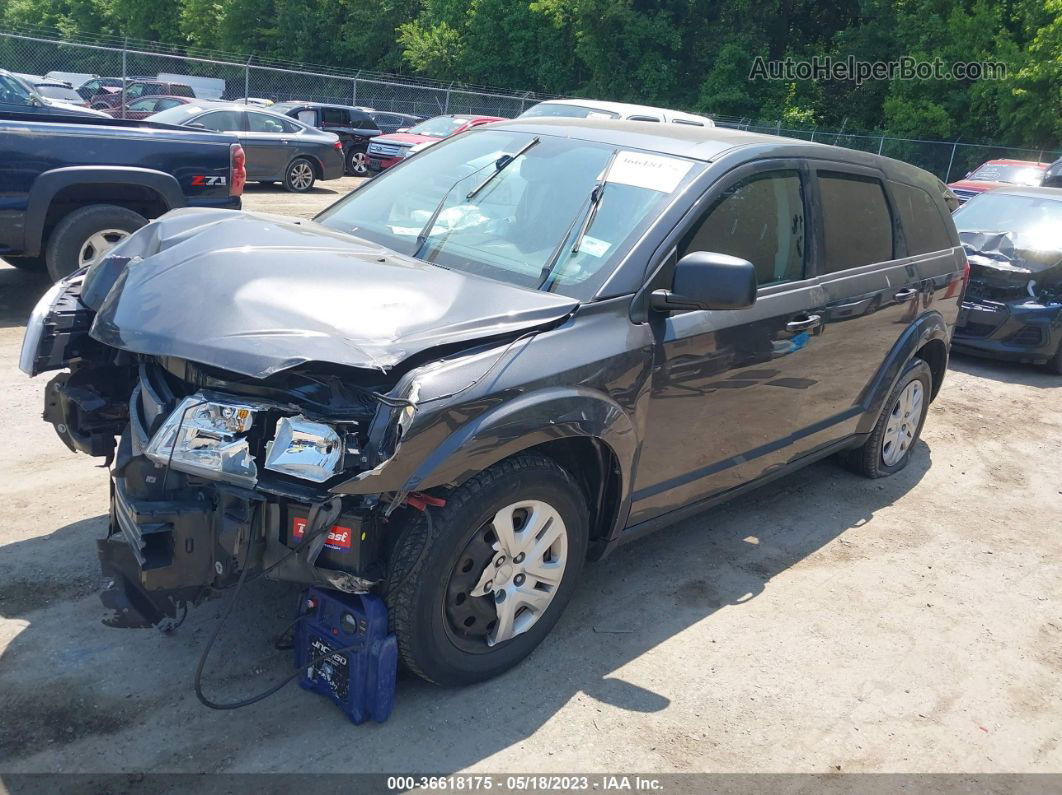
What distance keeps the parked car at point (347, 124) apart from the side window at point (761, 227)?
20405mm

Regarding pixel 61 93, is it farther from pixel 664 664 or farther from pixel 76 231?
pixel 664 664

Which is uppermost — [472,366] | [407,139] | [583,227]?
[583,227]

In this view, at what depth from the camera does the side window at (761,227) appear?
4.04 m

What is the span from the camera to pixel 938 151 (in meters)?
29.9

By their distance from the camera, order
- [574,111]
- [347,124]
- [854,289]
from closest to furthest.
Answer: [854,289] → [574,111] → [347,124]

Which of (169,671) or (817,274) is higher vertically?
(817,274)

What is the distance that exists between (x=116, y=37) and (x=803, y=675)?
6867 centimetres

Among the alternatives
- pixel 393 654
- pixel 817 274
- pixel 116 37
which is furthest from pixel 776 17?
pixel 116 37

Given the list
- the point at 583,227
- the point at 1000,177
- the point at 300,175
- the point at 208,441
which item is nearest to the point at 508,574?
the point at 208,441

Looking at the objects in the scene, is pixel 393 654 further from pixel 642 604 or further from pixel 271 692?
pixel 642 604

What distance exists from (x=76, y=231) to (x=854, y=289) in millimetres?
5961

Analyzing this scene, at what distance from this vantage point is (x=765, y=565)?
4.78 meters

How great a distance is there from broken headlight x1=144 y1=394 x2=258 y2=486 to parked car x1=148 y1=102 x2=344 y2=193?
51.4 feet

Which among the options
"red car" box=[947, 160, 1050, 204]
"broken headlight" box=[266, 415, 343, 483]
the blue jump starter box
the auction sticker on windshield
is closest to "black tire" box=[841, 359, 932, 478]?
the auction sticker on windshield
